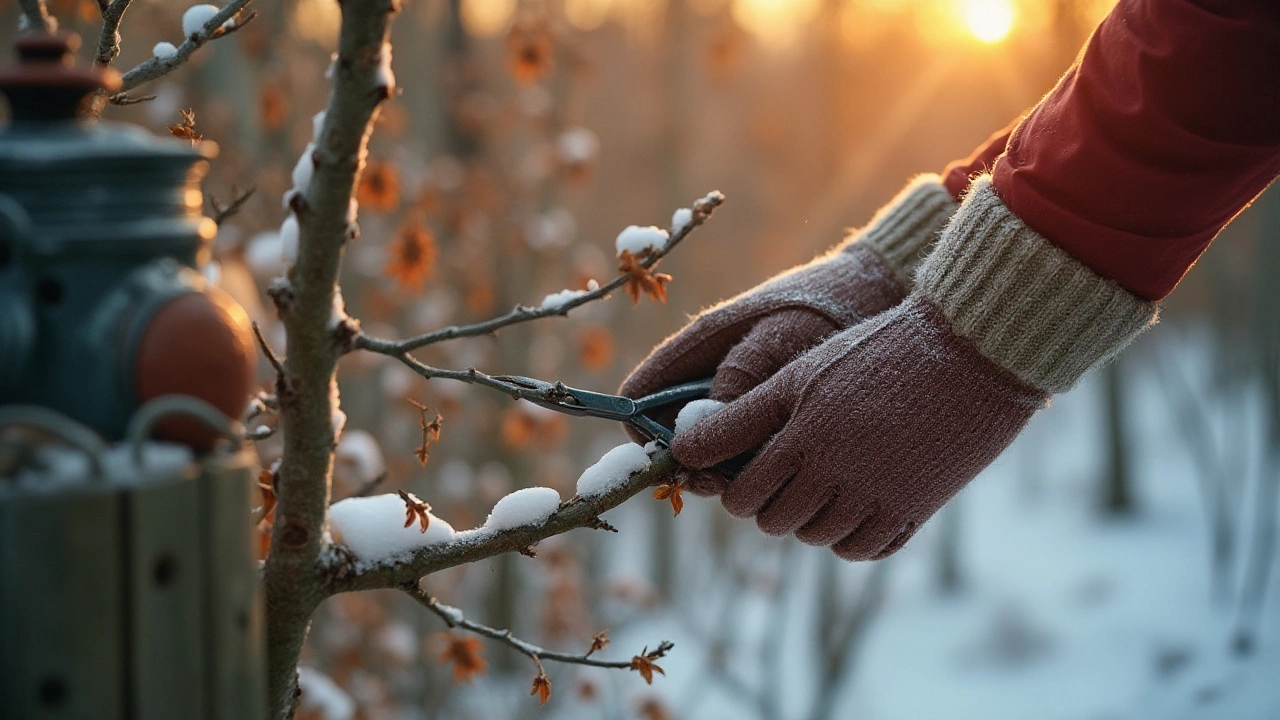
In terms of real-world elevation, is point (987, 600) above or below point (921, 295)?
below

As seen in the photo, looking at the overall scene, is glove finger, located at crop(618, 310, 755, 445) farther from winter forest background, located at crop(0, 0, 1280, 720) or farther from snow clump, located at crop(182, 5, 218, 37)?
snow clump, located at crop(182, 5, 218, 37)

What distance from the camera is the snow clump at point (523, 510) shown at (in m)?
1.38

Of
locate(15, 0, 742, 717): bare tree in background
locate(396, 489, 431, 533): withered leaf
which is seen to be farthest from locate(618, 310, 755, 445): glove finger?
locate(396, 489, 431, 533): withered leaf

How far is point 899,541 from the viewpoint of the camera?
172 centimetres

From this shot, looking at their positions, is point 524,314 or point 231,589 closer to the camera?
point 231,589

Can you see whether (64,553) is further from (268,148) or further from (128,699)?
(268,148)

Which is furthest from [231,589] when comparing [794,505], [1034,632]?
[1034,632]

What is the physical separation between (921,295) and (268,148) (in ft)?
13.8

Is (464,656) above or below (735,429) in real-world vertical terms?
below

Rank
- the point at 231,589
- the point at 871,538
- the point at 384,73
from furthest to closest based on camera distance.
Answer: the point at 871,538 → the point at 384,73 → the point at 231,589

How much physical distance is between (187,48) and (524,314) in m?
0.74

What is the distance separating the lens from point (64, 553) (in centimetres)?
80

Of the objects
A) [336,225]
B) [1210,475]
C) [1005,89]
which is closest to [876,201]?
[1005,89]

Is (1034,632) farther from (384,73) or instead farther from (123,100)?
(384,73)
